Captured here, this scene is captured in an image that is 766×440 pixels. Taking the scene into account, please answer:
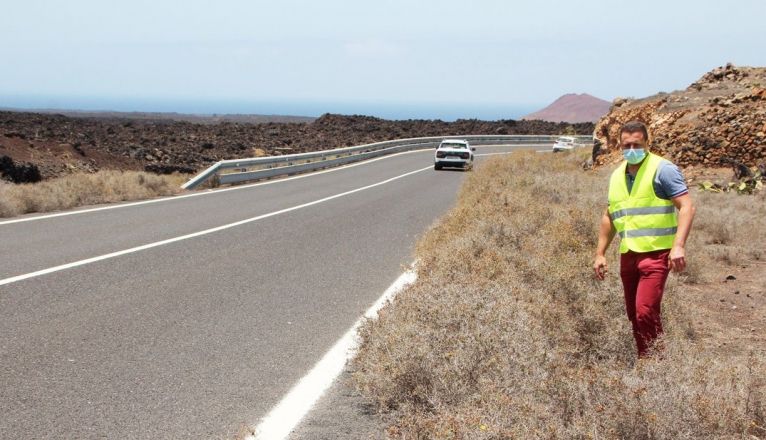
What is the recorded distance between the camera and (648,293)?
4.91 m

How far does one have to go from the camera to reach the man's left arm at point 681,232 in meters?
4.68

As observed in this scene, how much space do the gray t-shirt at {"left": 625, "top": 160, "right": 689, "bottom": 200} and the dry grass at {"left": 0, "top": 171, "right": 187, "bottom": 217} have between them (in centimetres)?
1218

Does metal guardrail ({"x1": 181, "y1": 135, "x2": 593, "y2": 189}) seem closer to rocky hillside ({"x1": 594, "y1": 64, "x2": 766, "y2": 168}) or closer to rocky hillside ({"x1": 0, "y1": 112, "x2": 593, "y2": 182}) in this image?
rocky hillside ({"x1": 0, "y1": 112, "x2": 593, "y2": 182})

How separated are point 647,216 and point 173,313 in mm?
4316

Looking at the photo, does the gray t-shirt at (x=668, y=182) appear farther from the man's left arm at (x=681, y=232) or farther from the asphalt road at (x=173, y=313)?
the asphalt road at (x=173, y=313)

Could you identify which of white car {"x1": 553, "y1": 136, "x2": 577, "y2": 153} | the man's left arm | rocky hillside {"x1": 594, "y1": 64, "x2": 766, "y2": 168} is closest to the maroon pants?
the man's left arm

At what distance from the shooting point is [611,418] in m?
3.57

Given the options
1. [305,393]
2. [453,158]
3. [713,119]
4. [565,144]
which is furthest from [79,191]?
[565,144]

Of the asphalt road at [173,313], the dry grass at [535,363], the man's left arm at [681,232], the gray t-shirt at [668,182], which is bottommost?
the asphalt road at [173,313]

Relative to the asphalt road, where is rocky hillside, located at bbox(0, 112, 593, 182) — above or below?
below

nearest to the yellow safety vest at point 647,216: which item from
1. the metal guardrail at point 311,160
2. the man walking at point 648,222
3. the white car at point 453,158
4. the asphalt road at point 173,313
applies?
the man walking at point 648,222

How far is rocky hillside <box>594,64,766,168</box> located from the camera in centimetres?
1917

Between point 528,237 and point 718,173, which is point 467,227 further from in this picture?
point 718,173

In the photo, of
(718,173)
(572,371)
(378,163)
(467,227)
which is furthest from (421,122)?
(572,371)
